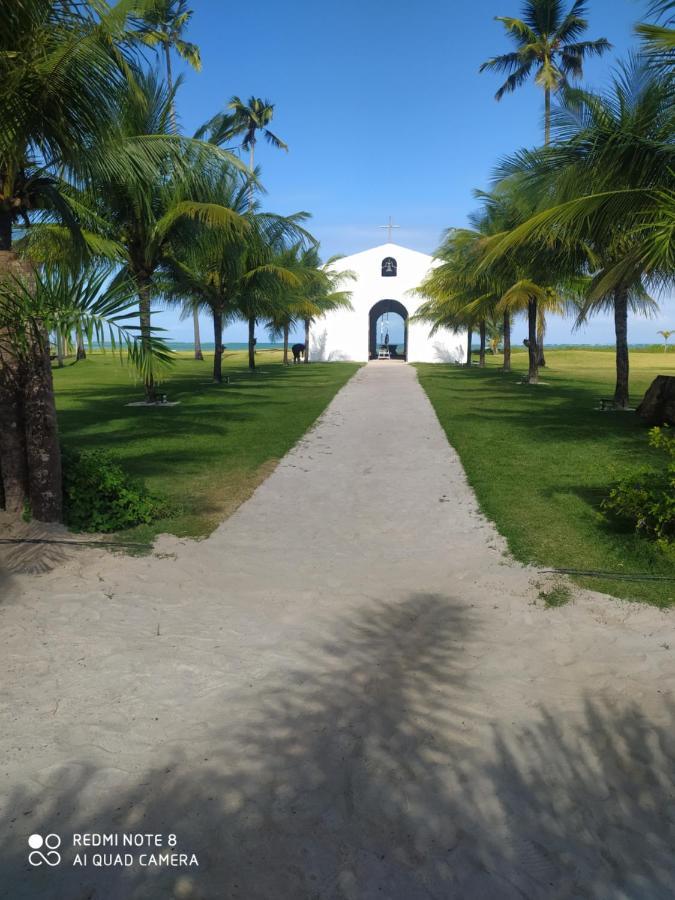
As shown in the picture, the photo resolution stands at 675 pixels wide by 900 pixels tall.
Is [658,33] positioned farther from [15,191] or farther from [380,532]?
[15,191]

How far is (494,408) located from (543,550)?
11.1 m

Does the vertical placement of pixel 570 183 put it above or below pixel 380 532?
above

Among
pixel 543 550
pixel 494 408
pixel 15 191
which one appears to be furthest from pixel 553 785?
pixel 494 408

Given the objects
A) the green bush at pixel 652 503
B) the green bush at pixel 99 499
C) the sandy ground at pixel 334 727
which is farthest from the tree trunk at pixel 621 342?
the green bush at pixel 99 499

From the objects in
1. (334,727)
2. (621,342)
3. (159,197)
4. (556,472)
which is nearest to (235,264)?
(159,197)

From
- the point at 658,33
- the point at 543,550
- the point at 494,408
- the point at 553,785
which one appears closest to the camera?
the point at 553,785

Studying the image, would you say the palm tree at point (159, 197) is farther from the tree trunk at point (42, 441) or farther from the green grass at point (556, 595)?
the green grass at point (556, 595)

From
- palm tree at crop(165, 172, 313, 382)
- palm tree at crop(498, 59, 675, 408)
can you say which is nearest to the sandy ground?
palm tree at crop(498, 59, 675, 408)

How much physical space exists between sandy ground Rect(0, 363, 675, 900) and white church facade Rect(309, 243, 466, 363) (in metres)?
37.3

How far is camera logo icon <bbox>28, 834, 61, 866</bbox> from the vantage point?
2227mm

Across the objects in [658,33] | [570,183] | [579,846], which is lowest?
[579,846]

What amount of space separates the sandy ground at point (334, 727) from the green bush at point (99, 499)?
0.71 meters

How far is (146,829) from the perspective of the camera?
2.37 meters

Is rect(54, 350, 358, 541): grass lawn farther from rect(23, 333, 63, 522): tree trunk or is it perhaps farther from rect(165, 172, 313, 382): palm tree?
rect(165, 172, 313, 382): palm tree
